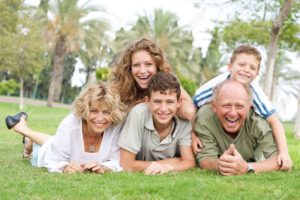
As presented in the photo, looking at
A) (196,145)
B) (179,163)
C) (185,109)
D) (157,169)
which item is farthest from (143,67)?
(157,169)

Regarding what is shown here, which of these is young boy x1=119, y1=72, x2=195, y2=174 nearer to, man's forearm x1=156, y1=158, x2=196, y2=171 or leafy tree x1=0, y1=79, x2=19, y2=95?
man's forearm x1=156, y1=158, x2=196, y2=171

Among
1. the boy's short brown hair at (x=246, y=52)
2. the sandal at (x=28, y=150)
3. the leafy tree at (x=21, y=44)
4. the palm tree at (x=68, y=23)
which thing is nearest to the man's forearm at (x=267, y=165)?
the boy's short brown hair at (x=246, y=52)

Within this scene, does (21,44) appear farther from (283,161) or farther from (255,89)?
(283,161)

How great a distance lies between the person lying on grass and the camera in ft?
19.7

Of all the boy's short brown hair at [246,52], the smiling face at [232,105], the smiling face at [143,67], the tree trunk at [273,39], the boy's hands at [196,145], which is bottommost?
the boy's hands at [196,145]

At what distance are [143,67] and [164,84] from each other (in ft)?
2.77

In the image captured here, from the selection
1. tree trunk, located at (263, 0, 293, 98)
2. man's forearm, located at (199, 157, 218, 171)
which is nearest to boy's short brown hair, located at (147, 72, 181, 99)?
man's forearm, located at (199, 157, 218, 171)

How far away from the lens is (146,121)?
20.2 ft

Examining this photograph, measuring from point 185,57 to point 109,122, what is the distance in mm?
40860

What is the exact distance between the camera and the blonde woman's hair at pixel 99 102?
602 centimetres

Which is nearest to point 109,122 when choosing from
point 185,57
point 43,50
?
point 43,50

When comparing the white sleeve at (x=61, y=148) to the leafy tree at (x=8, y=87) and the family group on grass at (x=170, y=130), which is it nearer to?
the family group on grass at (x=170, y=130)

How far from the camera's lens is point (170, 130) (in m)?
6.30

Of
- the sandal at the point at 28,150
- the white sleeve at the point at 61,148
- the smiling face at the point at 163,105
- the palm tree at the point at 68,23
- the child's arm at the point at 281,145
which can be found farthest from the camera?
the palm tree at the point at 68,23
